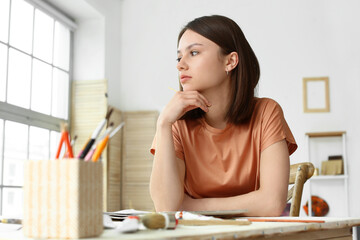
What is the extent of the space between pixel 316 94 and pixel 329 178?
1.00 meters

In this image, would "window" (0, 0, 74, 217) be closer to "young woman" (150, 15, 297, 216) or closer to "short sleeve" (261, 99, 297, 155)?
"young woman" (150, 15, 297, 216)

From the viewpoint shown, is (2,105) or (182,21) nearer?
(2,105)

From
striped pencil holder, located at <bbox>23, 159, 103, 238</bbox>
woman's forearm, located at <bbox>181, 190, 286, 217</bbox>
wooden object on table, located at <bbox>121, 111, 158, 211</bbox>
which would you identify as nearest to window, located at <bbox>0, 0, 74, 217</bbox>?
wooden object on table, located at <bbox>121, 111, 158, 211</bbox>

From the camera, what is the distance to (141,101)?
240 inches

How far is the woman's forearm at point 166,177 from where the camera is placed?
5.02 ft

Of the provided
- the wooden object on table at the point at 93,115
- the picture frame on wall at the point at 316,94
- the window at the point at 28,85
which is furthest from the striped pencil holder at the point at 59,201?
the picture frame on wall at the point at 316,94

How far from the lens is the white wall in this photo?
5.58 metres

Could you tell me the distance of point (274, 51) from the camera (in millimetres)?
5820

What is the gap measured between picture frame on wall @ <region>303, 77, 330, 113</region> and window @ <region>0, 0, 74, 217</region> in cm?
279

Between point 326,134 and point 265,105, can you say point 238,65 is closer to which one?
point 265,105

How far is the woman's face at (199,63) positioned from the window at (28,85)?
2776 millimetres

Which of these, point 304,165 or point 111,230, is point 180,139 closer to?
point 304,165

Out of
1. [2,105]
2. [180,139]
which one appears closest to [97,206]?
[180,139]

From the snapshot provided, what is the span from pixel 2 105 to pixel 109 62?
1.85m
